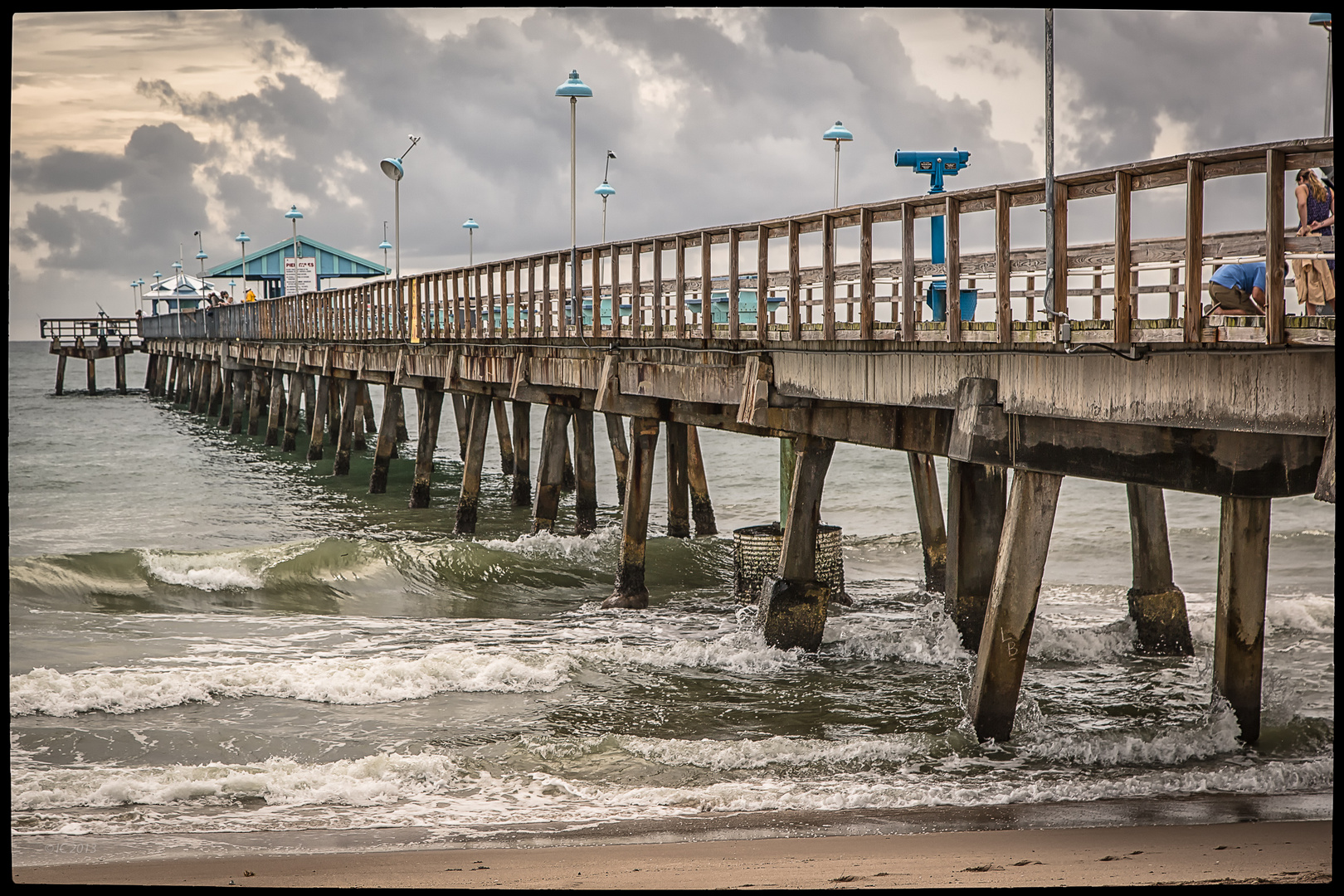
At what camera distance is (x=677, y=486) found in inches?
696

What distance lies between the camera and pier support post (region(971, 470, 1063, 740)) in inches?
309

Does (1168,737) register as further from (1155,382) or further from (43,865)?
(43,865)

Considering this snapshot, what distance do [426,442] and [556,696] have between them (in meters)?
13.1

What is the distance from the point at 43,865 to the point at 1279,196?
6689 mm

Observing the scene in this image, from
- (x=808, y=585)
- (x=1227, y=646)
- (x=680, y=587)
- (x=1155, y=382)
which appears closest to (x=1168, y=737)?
(x=1227, y=646)

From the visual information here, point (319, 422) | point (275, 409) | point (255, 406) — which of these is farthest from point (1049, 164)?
point (255, 406)

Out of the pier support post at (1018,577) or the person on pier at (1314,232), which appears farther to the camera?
the pier support post at (1018,577)

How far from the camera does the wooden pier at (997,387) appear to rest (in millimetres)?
6262

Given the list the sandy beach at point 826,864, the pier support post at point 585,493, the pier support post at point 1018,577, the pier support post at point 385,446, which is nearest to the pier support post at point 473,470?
the pier support post at point 585,493

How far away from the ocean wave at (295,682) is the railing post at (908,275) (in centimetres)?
405

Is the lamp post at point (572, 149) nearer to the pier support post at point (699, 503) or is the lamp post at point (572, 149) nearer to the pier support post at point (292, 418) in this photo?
the pier support post at point (699, 503)

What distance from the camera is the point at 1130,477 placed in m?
7.18

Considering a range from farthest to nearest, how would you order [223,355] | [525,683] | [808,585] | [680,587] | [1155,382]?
[223,355] < [680,587] < [808,585] < [525,683] < [1155,382]

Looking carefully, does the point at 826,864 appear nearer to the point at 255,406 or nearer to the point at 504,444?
the point at 504,444
